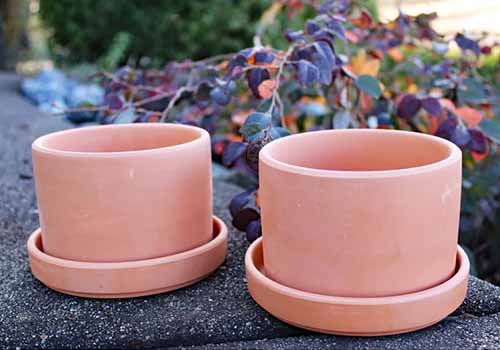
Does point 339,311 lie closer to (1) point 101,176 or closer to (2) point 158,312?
(2) point 158,312

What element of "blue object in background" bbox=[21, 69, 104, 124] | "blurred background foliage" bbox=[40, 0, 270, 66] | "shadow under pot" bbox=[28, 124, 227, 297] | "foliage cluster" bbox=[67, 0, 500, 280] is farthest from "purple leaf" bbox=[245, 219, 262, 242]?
"blurred background foliage" bbox=[40, 0, 270, 66]

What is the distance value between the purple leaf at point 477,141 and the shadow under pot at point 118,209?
2.03 ft

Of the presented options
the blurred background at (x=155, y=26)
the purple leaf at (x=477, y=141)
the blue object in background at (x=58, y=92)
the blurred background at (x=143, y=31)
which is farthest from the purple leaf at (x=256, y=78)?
the blurred background at (x=155, y=26)

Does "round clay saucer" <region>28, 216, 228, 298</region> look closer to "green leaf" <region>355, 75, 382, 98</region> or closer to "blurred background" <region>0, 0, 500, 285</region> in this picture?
"green leaf" <region>355, 75, 382, 98</region>

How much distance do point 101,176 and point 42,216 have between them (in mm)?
145

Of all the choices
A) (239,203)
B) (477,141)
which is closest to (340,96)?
(477,141)

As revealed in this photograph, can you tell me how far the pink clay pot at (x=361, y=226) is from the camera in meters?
0.69

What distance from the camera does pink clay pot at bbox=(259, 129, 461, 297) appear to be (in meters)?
0.69

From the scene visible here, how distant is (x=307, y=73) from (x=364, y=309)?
1.68ft

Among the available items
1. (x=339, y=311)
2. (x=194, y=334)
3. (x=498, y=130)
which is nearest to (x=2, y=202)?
(x=194, y=334)

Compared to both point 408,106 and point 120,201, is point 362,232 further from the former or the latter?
point 408,106

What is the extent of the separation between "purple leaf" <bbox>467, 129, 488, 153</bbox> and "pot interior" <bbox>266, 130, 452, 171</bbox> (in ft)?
1.27

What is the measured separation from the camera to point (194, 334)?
782 millimetres

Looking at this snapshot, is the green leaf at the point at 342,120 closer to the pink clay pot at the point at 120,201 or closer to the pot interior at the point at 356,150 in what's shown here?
the pot interior at the point at 356,150
